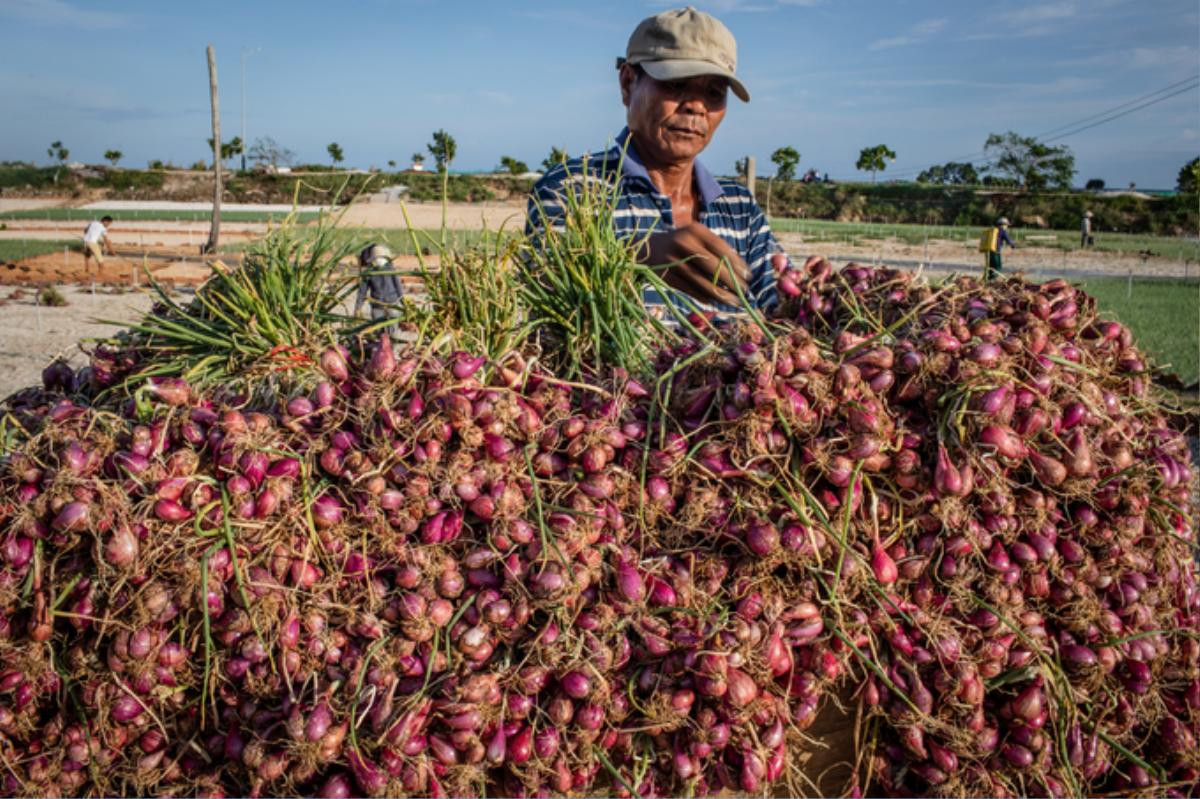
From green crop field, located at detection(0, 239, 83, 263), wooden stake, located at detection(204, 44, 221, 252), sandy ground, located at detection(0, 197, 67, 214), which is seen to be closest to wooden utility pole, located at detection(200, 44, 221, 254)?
wooden stake, located at detection(204, 44, 221, 252)

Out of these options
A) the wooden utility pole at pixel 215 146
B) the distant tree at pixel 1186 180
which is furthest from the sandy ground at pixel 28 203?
the distant tree at pixel 1186 180

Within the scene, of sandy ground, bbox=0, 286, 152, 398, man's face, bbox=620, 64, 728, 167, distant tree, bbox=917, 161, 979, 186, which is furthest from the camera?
distant tree, bbox=917, 161, 979, 186

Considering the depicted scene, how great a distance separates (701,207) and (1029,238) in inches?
1577

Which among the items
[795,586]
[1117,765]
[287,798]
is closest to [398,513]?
[287,798]

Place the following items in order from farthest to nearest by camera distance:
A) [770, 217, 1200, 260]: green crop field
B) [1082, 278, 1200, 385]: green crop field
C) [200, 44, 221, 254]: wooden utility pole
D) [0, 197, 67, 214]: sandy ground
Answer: [0, 197, 67, 214]: sandy ground
[770, 217, 1200, 260]: green crop field
[200, 44, 221, 254]: wooden utility pole
[1082, 278, 1200, 385]: green crop field

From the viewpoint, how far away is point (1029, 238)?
121 ft

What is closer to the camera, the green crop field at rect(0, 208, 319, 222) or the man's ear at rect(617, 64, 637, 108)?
the man's ear at rect(617, 64, 637, 108)

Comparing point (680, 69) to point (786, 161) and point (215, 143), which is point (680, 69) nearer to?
point (215, 143)

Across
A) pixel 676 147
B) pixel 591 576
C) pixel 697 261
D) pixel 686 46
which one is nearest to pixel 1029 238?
pixel 676 147

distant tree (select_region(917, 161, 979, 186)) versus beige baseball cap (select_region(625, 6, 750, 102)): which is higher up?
distant tree (select_region(917, 161, 979, 186))

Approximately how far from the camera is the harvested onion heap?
1.25m

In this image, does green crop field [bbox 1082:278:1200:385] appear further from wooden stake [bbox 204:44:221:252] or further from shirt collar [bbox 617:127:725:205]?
wooden stake [bbox 204:44:221:252]

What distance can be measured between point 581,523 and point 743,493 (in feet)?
0.96

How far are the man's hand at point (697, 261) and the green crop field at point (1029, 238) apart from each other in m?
31.0
